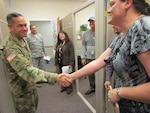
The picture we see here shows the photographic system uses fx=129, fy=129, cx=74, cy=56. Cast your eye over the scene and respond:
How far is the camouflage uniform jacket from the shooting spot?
1.26 metres

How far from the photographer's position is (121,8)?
26.8 inches

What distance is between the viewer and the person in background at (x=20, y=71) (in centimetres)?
126

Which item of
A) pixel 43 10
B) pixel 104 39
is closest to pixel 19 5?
pixel 43 10

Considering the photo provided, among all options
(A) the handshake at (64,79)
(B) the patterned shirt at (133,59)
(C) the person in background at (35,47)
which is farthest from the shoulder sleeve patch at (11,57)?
(C) the person in background at (35,47)

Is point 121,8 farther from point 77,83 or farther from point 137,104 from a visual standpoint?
point 77,83

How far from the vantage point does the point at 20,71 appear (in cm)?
128

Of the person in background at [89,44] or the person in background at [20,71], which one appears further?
the person in background at [89,44]

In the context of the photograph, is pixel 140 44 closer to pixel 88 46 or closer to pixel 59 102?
pixel 88 46

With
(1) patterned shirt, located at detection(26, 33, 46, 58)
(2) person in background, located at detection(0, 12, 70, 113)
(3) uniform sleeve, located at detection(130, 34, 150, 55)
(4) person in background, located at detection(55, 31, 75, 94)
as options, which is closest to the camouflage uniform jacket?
(2) person in background, located at detection(0, 12, 70, 113)

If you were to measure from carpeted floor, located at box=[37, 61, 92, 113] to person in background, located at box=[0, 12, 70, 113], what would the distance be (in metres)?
0.99

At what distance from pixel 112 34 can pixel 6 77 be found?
1.26 m

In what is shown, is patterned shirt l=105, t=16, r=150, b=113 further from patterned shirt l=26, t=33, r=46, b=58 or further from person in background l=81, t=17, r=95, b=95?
patterned shirt l=26, t=33, r=46, b=58

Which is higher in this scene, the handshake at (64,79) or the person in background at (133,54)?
the person in background at (133,54)

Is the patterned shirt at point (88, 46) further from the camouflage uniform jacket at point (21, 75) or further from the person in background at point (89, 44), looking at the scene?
the camouflage uniform jacket at point (21, 75)
